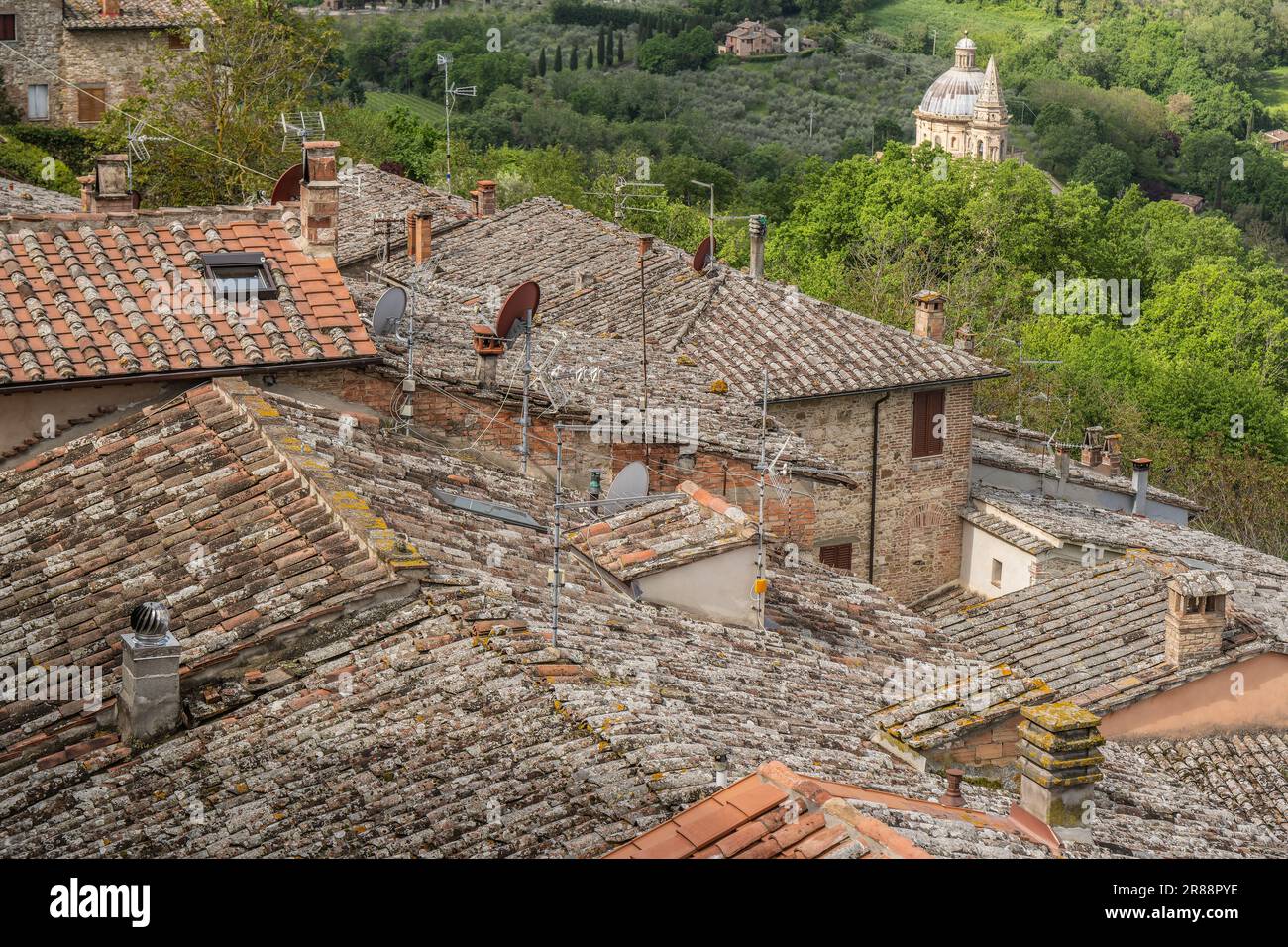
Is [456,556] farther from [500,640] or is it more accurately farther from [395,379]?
[395,379]

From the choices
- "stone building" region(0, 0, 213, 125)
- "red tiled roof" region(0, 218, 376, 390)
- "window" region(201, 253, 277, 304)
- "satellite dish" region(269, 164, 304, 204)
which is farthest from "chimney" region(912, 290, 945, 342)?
"stone building" region(0, 0, 213, 125)

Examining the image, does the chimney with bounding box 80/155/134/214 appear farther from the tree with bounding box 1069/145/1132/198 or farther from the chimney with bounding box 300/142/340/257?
the tree with bounding box 1069/145/1132/198

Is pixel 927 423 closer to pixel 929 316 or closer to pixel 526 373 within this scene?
pixel 929 316

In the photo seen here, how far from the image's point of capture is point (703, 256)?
2938 centimetres

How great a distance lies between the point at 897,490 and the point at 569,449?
36.9 ft

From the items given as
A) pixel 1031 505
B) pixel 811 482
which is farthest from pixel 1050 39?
pixel 811 482

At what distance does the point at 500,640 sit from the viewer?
11750mm

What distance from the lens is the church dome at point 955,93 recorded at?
381 feet

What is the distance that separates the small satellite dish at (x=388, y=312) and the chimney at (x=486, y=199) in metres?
16.5

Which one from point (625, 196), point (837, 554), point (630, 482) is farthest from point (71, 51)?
point (630, 482)

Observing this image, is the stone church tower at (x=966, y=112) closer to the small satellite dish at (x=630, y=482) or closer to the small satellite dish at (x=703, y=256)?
the small satellite dish at (x=703, y=256)

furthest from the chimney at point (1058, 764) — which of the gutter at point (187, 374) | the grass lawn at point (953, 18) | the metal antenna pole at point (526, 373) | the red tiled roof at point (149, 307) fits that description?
the grass lawn at point (953, 18)

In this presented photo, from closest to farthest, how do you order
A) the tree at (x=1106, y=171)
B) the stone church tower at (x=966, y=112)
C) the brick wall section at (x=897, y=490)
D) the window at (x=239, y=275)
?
1. the window at (x=239, y=275)
2. the brick wall section at (x=897, y=490)
3. the tree at (x=1106, y=171)
4. the stone church tower at (x=966, y=112)

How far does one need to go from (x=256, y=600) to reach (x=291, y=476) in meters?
1.85
